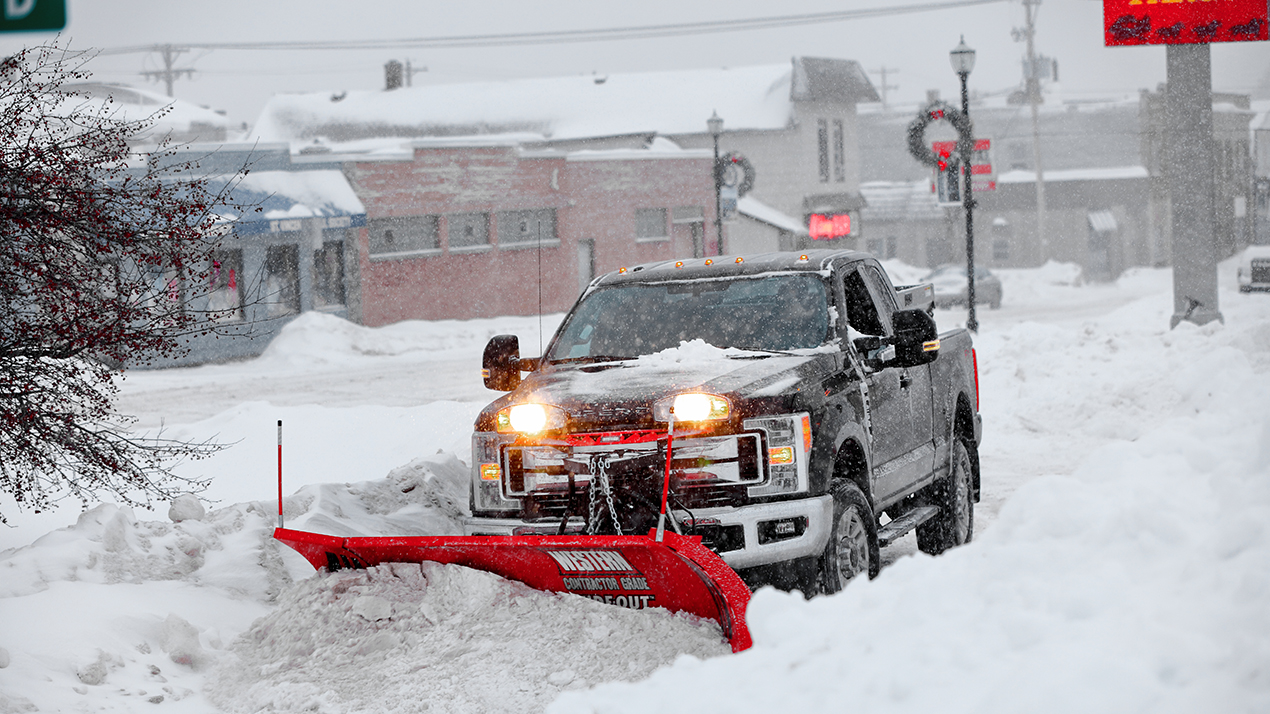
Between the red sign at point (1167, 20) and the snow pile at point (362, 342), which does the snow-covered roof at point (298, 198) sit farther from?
the red sign at point (1167, 20)

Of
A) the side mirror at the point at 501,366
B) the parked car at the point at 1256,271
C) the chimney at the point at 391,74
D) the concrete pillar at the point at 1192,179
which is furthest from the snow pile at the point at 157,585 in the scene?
the chimney at the point at 391,74

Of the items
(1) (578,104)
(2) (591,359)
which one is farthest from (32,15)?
(1) (578,104)

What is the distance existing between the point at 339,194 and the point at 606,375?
26343 millimetres

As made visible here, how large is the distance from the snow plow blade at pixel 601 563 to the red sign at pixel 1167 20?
687 inches

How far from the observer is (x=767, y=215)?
5047 cm

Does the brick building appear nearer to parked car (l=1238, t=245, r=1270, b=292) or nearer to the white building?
the white building

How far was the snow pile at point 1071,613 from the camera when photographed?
143 inches

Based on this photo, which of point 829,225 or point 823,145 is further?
point 823,145

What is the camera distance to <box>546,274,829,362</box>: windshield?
743 centimetres

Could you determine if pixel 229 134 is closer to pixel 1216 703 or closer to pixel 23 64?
pixel 23 64

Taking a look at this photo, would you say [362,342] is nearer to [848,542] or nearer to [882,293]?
[882,293]

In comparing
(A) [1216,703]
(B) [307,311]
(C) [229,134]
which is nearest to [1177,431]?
(A) [1216,703]

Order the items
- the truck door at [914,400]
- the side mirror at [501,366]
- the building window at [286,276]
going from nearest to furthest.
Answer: the side mirror at [501,366]
the truck door at [914,400]
the building window at [286,276]

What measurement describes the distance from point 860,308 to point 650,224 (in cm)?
3657
